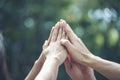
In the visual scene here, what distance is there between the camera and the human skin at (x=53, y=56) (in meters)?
2.34

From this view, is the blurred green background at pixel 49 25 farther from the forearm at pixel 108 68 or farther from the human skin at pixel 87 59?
the forearm at pixel 108 68

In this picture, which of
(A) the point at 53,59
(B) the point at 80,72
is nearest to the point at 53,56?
(A) the point at 53,59

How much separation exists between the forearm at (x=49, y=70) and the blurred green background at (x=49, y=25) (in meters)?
1.96

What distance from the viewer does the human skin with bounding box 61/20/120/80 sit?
2.46 m

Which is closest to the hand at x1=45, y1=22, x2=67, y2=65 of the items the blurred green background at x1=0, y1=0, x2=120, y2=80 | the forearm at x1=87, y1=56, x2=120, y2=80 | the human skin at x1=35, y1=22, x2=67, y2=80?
the human skin at x1=35, y1=22, x2=67, y2=80

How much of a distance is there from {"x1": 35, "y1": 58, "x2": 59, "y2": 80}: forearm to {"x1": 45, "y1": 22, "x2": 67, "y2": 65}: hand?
51mm

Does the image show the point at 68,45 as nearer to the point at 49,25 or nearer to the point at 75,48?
the point at 75,48

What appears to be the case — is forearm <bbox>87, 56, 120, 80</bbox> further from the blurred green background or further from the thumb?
the blurred green background

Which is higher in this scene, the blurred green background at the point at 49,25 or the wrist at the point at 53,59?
the blurred green background at the point at 49,25

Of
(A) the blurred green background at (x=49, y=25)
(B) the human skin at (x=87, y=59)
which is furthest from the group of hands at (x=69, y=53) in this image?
(A) the blurred green background at (x=49, y=25)

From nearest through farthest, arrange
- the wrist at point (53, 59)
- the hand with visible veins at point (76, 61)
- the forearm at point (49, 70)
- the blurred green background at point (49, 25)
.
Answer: the forearm at point (49, 70) → the wrist at point (53, 59) → the hand with visible veins at point (76, 61) → the blurred green background at point (49, 25)

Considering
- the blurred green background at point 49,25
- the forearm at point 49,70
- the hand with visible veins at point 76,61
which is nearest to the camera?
the forearm at point 49,70

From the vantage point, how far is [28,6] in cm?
472

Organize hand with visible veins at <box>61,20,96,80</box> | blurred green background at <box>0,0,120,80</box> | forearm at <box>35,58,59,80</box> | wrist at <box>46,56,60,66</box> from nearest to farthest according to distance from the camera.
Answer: forearm at <box>35,58,59,80</box> < wrist at <box>46,56,60,66</box> < hand with visible veins at <box>61,20,96,80</box> < blurred green background at <box>0,0,120,80</box>
